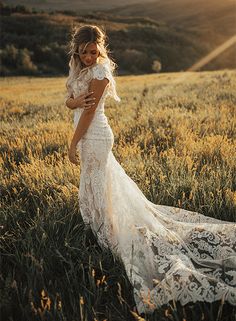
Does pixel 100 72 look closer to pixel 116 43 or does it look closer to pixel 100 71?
pixel 100 71

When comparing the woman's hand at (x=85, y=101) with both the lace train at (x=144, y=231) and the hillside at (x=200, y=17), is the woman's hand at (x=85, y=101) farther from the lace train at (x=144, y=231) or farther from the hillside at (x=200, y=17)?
the hillside at (x=200, y=17)

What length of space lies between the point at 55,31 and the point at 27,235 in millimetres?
61332

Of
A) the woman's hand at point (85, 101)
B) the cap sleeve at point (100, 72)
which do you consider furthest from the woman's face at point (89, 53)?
the woman's hand at point (85, 101)

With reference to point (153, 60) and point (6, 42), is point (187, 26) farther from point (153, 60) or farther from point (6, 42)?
point (6, 42)

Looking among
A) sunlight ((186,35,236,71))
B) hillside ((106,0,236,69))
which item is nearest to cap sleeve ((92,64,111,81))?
sunlight ((186,35,236,71))

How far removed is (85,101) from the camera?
355 cm

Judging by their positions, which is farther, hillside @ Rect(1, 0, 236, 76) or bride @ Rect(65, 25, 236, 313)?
hillside @ Rect(1, 0, 236, 76)

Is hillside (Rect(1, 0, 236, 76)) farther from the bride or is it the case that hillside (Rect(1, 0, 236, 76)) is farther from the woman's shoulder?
the woman's shoulder

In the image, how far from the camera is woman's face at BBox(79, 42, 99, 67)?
138 inches

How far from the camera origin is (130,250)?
3.42 metres

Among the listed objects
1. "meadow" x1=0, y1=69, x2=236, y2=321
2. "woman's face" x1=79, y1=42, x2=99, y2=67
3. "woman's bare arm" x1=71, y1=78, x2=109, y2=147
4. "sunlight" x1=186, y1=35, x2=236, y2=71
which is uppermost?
"woman's face" x1=79, y1=42, x2=99, y2=67

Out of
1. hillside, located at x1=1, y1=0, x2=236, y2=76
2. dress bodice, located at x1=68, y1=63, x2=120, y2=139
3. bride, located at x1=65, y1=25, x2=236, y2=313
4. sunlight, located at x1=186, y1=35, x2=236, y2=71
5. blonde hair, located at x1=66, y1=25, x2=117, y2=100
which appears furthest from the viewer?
sunlight, located at x1=186, y1=35, x2=236, y2=71

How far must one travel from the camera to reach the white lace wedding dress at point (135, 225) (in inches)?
128

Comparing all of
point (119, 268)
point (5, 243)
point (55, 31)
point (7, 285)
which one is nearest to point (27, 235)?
point (5, 243)
